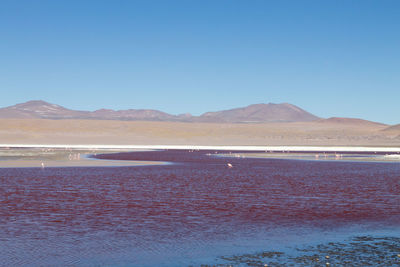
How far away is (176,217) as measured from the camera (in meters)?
17.5

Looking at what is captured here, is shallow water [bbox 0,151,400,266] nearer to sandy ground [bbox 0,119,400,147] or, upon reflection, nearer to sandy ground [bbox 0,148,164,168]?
sandy ground [bbox 0,148,164,168]

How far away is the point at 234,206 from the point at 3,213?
26.1 ft

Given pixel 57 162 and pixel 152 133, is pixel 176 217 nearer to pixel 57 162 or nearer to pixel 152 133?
pixel 57 162

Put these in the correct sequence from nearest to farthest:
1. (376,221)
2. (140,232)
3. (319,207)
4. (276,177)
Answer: (140,232)
(376,221)
(319,207)
(276,177)

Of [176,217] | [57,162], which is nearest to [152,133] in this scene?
[57,162]

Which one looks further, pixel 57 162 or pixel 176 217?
pixel 57 162

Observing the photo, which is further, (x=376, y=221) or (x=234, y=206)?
(x=234, y=206)

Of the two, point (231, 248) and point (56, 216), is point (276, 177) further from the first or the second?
point (231, 248)

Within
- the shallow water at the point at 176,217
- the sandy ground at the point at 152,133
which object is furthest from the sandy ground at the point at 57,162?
the sandy ground at the point at 152,133

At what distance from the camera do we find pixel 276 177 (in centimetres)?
3269

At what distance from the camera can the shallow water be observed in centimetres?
1281

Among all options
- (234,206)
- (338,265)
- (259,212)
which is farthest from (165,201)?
(338,265)

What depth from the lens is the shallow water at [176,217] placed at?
1281cm

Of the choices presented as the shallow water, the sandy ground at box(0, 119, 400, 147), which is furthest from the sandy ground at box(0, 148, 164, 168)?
the sandy ground at box(0, 119, 400, 147)
